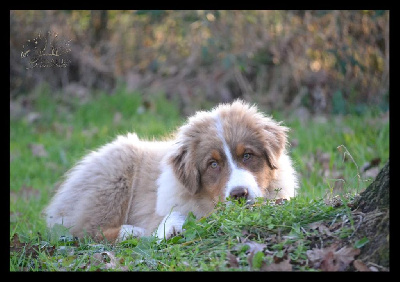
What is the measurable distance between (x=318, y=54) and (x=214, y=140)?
626 centimetres

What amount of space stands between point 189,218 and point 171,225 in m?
0.33

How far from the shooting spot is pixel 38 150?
956cm

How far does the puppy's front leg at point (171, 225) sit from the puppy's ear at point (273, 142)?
1018 mm

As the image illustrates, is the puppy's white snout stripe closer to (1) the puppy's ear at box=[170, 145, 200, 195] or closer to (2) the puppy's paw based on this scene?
(1) the puppy's ear at box=[170, 145, 200, 195]

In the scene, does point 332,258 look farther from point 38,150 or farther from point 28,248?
point 38,150

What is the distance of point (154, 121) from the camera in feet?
34.2

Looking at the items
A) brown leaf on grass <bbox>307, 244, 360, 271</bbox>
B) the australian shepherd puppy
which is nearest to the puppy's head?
the australian shepherd puppy


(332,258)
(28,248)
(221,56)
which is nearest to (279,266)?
(332,258)

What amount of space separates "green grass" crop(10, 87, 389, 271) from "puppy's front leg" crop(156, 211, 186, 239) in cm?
29

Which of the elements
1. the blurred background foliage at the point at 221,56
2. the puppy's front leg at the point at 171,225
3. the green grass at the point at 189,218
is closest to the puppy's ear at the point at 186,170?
the puppy's front leg at the point at 171,225

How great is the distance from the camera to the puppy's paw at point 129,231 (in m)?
5.53

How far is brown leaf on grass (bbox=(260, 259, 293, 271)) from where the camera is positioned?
3547 mm
